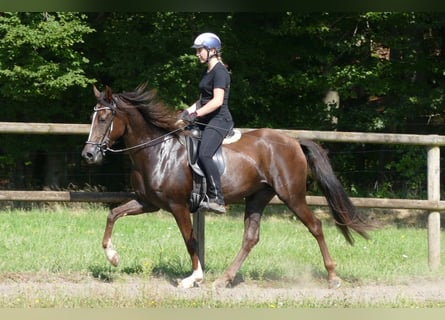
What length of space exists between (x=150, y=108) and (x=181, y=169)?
29.8 inches

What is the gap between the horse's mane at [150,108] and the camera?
24.7ft

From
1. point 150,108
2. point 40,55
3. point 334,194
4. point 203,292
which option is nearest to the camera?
point 203,292

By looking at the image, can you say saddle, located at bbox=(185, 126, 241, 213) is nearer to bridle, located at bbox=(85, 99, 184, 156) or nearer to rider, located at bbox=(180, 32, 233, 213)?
rider, located at bbox=(180, 32, 233, 213)

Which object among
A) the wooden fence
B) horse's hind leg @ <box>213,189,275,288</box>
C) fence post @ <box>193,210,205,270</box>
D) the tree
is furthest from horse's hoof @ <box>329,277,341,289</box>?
the tree

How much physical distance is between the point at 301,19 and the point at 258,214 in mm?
10413

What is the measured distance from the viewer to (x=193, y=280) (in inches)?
289

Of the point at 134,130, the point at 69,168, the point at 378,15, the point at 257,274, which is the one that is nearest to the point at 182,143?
the point at 134,130

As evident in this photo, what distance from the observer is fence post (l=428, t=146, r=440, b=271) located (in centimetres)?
882

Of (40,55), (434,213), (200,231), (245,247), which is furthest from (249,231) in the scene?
(40,55)

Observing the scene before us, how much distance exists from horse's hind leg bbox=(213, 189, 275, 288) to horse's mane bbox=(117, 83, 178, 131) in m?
1.27

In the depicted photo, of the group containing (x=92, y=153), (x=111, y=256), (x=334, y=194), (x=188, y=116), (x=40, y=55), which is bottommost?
(x=111, y=256)

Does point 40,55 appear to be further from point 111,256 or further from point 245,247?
point 245,247

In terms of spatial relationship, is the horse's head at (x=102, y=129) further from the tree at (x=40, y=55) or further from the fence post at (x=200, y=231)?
the tree at (x=40, y=55)

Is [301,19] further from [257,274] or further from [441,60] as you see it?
[257,274]
